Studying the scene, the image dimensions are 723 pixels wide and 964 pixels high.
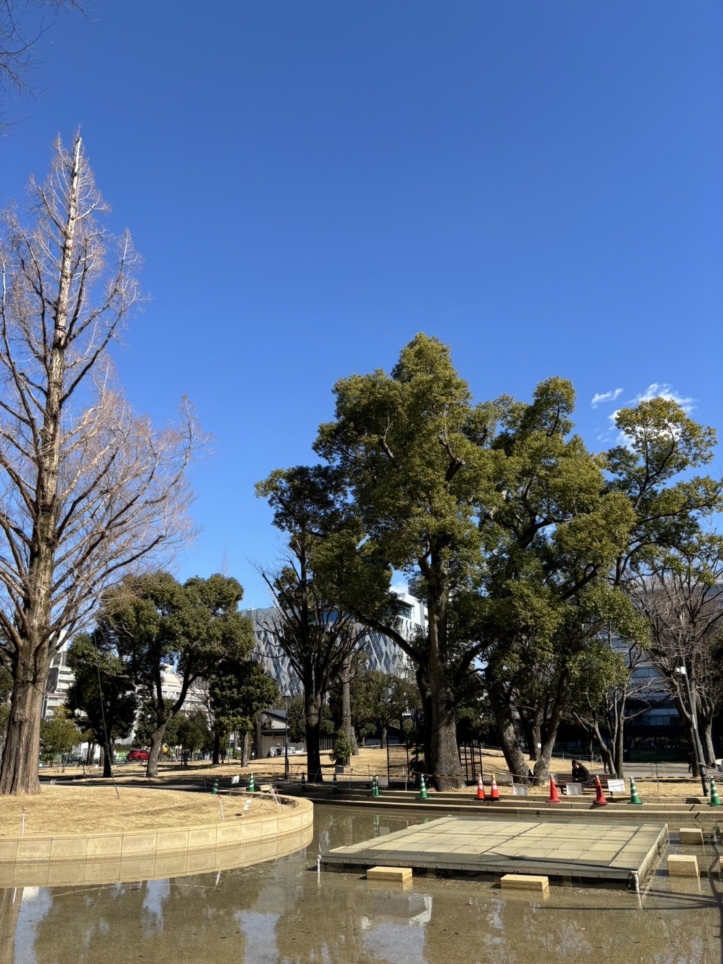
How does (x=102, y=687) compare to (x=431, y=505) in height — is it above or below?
below

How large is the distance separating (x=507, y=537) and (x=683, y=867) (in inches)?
564

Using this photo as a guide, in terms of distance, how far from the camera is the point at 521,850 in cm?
1118

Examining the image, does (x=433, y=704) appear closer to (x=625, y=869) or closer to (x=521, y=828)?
(x=521, y=828)

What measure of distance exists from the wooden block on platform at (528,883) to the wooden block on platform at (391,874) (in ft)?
4.30

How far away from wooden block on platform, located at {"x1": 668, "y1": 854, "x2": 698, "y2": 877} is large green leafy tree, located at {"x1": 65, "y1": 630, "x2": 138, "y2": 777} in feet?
102

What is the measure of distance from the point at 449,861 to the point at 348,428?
18.5 metres

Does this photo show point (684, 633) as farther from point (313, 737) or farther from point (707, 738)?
point (313, 737)

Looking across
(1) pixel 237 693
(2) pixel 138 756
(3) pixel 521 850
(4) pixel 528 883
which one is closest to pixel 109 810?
(3) pixel 521 850

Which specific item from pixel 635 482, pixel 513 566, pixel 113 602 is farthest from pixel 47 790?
pixel 635 482

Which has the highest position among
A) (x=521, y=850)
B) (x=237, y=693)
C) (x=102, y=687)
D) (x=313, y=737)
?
(x=102, y=687)

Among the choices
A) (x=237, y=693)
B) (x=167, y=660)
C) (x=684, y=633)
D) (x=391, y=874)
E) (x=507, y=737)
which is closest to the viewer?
(x=391, y=874)

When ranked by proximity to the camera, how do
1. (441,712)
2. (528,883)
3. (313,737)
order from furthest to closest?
(313,737)
(441,712)
(528,883)

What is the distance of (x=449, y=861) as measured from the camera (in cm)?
1022

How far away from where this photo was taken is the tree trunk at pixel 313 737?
29.9 metres
